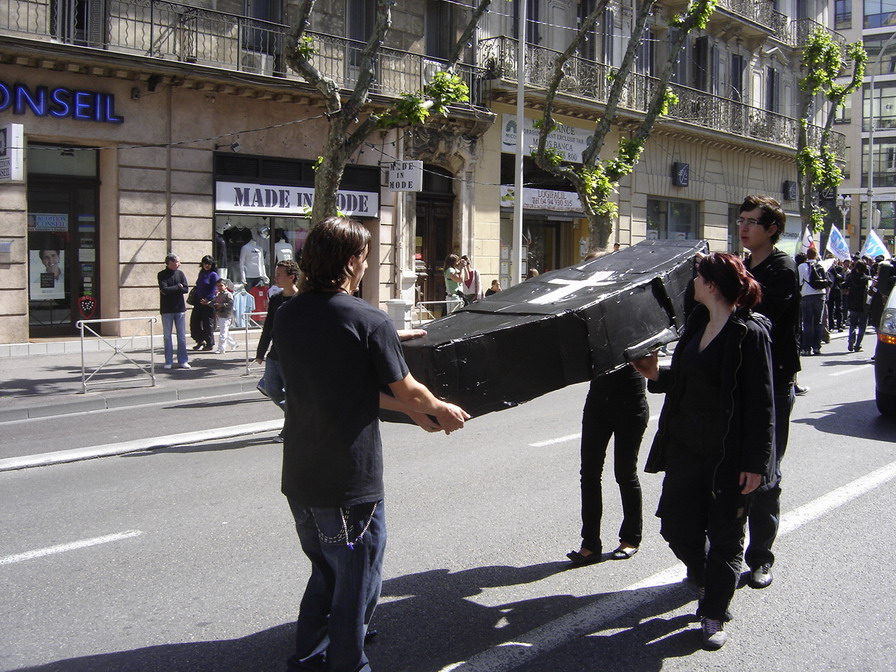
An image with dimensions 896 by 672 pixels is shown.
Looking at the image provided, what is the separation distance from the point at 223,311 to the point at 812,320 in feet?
35.2

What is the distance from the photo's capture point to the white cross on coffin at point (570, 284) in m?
4.67

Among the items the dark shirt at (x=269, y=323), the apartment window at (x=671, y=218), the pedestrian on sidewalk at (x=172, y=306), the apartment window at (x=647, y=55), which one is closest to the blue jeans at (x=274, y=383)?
the dark shirt at (x=269, y=323)

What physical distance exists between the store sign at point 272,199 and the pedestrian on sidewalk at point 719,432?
1397 centimetres

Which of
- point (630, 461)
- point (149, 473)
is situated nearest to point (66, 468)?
point (149, 473)

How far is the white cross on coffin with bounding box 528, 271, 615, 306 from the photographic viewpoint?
4.67 m

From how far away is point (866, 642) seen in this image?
4113mm

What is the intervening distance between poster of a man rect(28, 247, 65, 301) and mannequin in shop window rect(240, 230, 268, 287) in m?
3.53

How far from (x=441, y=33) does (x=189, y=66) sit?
25.2 feet

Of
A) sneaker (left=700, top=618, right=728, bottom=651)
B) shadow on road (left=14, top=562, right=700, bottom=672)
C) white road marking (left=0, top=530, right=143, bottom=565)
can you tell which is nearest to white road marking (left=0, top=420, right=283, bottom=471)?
white road marking (left=0, top=530, right=143, bottom=565)

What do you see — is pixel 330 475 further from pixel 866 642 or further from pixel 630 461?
pixel 866 642

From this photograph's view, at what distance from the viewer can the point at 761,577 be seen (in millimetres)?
4777

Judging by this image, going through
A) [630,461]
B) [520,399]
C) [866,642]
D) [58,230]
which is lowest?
[866,642]

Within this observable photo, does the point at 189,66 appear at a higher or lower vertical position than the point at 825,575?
higher

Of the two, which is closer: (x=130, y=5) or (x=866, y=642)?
(x=866, y=642)
